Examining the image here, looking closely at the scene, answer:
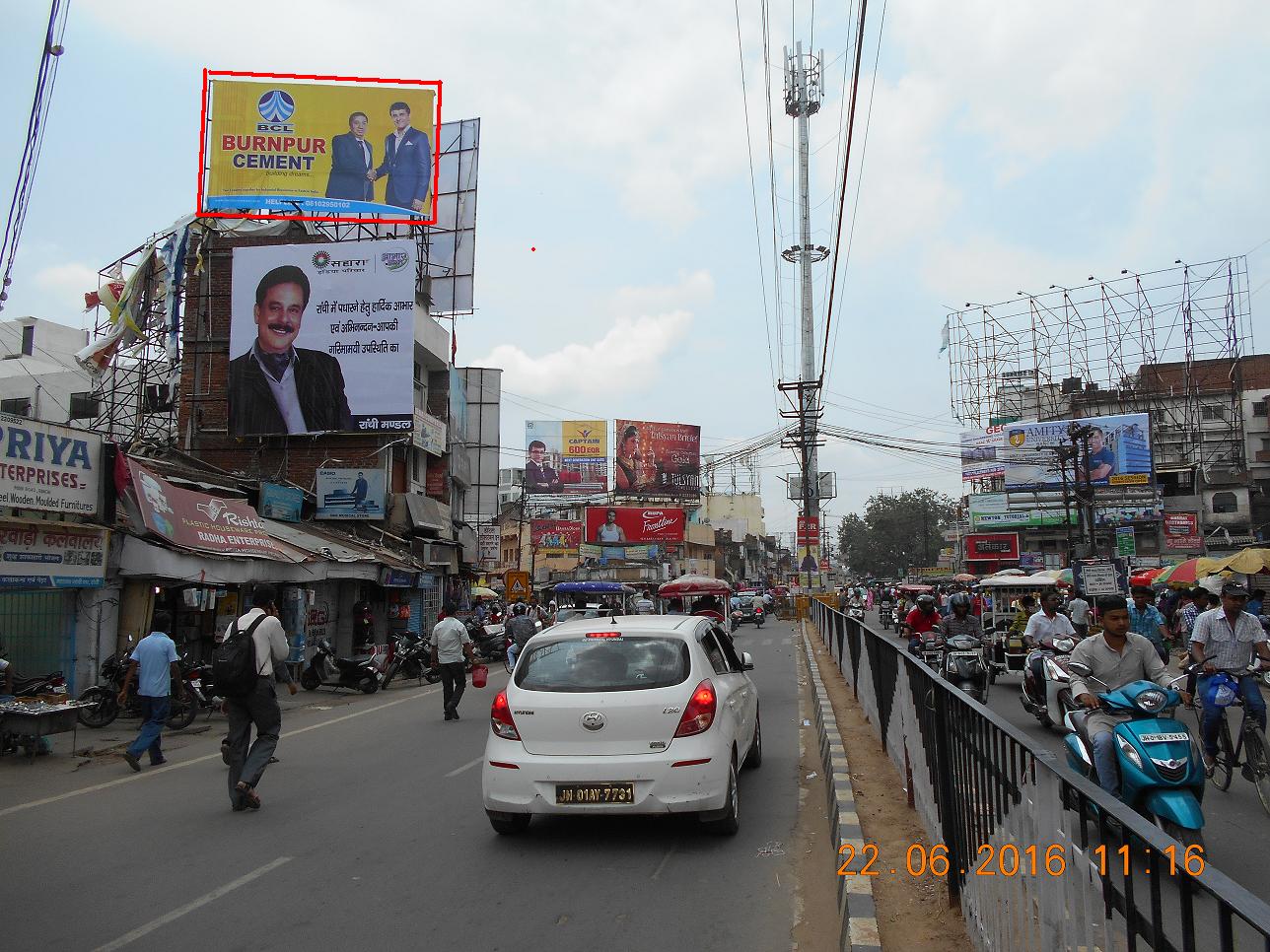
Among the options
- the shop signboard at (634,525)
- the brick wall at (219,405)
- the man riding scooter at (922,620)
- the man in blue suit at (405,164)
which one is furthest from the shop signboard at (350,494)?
the shop signboard at (634,525)

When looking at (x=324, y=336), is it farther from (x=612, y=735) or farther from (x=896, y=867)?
(x=896, y=867)

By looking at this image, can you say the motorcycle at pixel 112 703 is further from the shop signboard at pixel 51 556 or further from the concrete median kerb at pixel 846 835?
the concrete median kerb at pixel 846 835

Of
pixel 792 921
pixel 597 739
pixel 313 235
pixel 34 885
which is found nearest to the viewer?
pixel 792 921

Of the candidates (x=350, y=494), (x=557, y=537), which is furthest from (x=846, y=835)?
(x=557, y=537)

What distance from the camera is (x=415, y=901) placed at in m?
5.53

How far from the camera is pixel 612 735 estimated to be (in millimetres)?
6363

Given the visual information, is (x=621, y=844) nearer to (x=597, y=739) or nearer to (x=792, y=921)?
(x=597, y=739)

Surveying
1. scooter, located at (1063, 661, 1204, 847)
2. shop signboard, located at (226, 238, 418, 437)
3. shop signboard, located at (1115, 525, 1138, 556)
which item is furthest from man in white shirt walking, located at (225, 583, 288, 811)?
shop signboard, located at (1115, 525, 1138, 556)

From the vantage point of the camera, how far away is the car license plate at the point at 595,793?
6250mm

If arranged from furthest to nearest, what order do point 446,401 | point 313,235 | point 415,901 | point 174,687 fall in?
point 446,401 < point 313,235 < point 174,687 < point 415,901

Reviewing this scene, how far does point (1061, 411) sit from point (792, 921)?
59.1 metres

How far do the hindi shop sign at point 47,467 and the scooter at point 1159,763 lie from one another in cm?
1296

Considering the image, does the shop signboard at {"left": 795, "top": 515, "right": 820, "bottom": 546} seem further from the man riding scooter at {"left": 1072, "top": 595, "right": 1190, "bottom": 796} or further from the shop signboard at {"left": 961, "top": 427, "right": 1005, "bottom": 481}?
the man riding scooter at {"left": 1072, "top": 595, "right": 1190, "bottom": 796}

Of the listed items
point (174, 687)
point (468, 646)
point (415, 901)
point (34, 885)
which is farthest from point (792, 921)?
point (174, 687)
